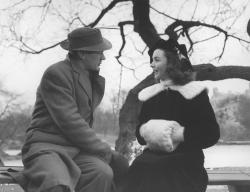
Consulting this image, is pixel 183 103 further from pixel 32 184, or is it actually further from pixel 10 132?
pixel 10 132

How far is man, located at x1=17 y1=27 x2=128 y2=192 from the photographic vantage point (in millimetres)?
2766

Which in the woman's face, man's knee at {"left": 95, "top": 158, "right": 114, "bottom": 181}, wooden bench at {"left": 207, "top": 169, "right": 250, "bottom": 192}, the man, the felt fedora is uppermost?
the felt fedora

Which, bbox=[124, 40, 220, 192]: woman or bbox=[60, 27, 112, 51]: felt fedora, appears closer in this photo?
bbox=[124, 40, 220, 192]: woman

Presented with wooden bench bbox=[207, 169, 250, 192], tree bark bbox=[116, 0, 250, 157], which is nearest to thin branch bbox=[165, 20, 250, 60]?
tree bark bbox=[116, 0, 250, 157]

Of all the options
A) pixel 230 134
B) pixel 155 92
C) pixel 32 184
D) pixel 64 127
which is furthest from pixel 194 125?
pixel 230 134

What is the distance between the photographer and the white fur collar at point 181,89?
9.61ft

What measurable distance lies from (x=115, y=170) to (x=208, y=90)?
830 millimetres

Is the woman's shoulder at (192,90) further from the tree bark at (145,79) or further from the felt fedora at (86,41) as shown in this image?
the tree bark at (145,79)

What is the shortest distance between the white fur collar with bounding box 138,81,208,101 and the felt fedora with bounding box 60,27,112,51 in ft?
1.38

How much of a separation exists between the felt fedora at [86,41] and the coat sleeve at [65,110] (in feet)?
0.83

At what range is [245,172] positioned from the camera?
3.92 m

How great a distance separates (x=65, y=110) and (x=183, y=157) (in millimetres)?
793

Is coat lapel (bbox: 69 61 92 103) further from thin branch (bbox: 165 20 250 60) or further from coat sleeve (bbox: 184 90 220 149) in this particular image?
thin branch (bbox: 165 20 250 60)

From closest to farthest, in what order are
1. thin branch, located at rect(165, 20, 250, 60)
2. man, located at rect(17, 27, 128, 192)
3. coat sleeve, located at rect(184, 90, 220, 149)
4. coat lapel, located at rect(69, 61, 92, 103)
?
man, located at rect(17, 27, 128, 192) < coat sleeve, located at rect(184, 90, 220, 149) < coat lapel, located at rect(69, 61, 92, 103) < thin branch, located at rect(165, 20, 250, 60)
